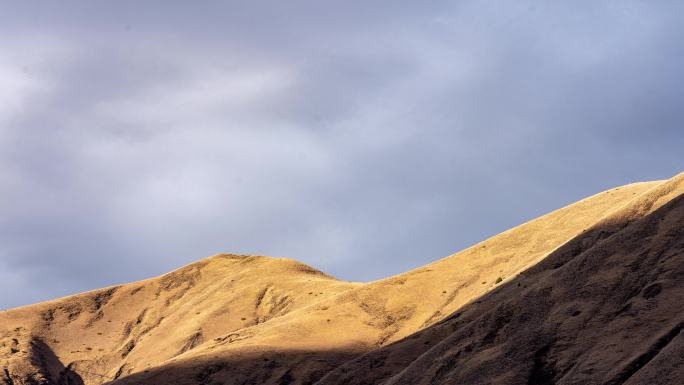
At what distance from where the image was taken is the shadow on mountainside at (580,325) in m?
36.8

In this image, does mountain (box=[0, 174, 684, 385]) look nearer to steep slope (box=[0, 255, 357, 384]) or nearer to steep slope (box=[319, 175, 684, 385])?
steep slope (box=[319, 175, 684, 385])

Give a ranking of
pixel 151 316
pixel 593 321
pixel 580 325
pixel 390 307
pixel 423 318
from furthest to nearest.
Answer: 1. pixel 151 316
2. pixel 390 307
3. pixel 423 318
4. pixel 580 325
5. pixel 593 321

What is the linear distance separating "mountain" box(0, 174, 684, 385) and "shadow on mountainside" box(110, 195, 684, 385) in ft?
0.34

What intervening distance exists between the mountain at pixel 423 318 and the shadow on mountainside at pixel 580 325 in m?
0.10

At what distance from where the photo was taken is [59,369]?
116812 millimetres

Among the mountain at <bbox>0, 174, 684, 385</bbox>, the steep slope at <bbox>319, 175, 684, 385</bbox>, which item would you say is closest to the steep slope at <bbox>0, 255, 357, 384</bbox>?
the mountain at <bbox>0, 174, 684, 385</bbox>

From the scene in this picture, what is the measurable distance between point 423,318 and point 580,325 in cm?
3818

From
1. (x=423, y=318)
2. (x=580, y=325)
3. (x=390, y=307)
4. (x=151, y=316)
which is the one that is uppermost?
(x=151, y=316)

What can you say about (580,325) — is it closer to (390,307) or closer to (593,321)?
(593,321)

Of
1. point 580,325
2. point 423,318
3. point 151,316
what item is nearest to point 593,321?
Answer: point 580,325

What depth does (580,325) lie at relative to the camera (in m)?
43.1

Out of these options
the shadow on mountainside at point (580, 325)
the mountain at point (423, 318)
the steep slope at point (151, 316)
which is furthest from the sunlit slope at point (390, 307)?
the steep slope at point (151, 316)

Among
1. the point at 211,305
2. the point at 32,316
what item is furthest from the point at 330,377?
the point at 32,316

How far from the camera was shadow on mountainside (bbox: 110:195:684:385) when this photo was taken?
3681 centimetres
